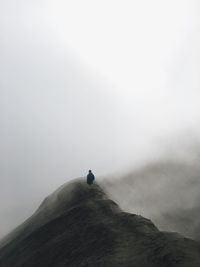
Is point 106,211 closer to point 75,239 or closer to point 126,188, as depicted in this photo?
point 75,239

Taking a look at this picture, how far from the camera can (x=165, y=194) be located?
7419 cm

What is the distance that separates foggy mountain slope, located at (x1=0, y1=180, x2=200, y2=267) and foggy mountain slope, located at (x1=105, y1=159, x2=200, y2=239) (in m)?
8.23

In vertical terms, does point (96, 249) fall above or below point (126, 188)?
below

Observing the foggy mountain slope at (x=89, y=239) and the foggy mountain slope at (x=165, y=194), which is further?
the foggy mountain slope at (x=165, y=194)

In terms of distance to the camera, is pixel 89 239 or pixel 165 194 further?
pixel 165 194

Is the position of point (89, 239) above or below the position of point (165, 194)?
below

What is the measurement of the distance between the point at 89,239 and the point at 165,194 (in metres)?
28.9

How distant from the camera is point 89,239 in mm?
47844

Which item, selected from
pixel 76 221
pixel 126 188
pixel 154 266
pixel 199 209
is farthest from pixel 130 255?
pixel 126 188

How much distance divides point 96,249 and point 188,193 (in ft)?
107

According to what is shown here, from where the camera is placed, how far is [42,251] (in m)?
51.7

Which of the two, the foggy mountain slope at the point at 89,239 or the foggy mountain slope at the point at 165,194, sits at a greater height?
the foggy mountain slope at the point at 165,194

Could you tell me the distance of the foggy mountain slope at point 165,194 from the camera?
62.9m

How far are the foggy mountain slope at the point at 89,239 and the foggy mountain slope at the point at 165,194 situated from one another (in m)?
8.23
